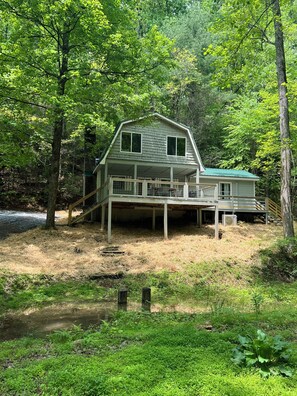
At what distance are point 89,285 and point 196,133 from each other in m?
23.0

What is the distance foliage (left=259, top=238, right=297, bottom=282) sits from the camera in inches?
472

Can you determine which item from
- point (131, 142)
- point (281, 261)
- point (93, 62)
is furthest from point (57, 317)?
point (131, 142)

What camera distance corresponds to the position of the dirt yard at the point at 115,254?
11.2 metres

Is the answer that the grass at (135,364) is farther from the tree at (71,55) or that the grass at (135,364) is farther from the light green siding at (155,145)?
the light green siding at (155,145)

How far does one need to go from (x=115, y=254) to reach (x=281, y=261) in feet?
22.2

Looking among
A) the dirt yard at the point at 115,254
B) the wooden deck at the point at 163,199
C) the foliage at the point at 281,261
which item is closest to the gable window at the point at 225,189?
the wooden deck at the point at 163,199

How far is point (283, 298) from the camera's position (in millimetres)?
9219

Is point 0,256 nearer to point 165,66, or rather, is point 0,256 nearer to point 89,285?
point 89,285

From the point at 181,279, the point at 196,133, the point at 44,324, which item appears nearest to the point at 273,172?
the point at 196,133

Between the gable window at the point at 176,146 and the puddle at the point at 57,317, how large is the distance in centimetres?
1332

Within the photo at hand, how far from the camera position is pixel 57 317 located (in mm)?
7004

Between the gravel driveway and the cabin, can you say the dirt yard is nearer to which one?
the cabin

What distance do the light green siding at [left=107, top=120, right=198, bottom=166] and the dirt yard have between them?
4875 mm

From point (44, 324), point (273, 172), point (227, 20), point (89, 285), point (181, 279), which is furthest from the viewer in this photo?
point (273, 172)
